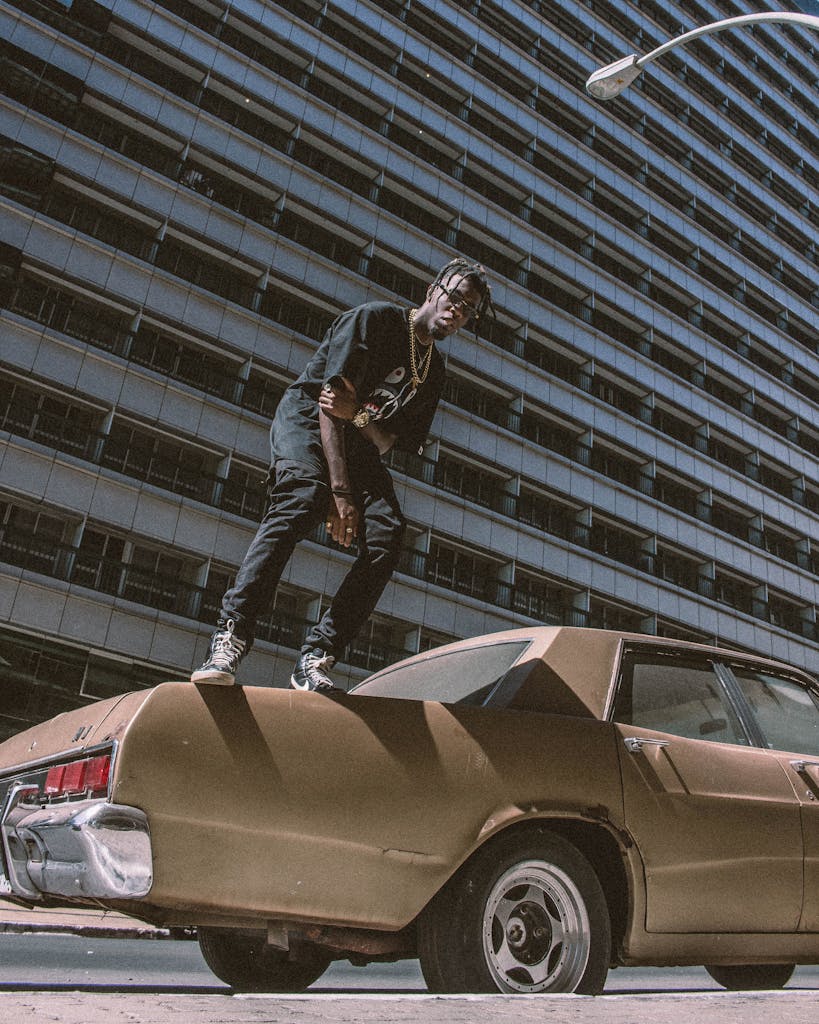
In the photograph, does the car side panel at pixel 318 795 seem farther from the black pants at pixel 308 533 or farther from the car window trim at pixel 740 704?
the car window trim at pixel 740 704

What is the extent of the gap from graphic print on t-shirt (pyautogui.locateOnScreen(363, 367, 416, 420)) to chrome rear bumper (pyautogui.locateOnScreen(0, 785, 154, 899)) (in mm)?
1687

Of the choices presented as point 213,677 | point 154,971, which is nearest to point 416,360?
point 213,677

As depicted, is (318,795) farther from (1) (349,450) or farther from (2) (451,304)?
(2) (451,304)

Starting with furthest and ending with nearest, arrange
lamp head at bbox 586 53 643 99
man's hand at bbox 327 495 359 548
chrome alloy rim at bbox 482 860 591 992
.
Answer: lamp head at bbox 586 53 643 99 → man's hand at bbox 327 495 359 548 → chrome alloy rim at bbox 482 860 591 992

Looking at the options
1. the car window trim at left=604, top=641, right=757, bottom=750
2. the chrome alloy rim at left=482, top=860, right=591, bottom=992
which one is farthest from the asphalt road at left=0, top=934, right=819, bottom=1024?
the car window trim at left=604, top=641, right=757, bottom=750

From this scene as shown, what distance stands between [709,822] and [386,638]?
21.0 meters

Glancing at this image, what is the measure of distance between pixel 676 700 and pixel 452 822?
3.98 feet

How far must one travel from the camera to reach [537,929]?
245cm

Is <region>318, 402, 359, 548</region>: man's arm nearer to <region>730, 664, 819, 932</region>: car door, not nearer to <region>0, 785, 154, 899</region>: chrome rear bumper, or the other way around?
<region>0, 785, 154, 899</region>: chrome rear bumper

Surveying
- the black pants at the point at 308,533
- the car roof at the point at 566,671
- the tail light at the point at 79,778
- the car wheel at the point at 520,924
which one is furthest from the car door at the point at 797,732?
the tail light at the point at 79,778

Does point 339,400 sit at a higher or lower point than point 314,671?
higher

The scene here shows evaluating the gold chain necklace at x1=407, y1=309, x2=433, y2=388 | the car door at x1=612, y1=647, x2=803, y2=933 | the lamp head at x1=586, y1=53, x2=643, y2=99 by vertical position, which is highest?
the lamp head at x1=586, y1=53, x2=643, y2=99

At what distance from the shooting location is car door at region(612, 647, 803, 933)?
262cm

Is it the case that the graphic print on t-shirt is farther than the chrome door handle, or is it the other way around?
the graphic print on t-shirt
